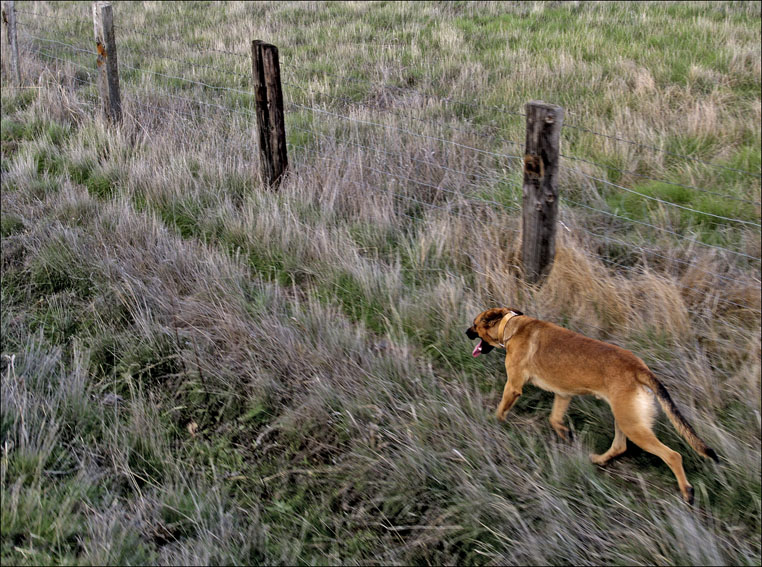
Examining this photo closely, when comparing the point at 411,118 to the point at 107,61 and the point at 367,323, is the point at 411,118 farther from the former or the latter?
the point at 367,323

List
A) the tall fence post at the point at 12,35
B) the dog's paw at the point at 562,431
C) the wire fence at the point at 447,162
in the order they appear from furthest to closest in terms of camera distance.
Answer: the tall fence post at the point at 12,35 → the wire fence at the point at 447,162 → the dog's paw at the point at 562,431

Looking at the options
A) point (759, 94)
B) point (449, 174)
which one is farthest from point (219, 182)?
point (759, 94)

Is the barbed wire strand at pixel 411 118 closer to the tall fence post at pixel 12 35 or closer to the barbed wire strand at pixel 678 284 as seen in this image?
the barbed wire strand at pixel 678 284

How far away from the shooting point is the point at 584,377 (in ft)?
10.3

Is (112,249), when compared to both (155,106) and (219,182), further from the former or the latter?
(155,106)

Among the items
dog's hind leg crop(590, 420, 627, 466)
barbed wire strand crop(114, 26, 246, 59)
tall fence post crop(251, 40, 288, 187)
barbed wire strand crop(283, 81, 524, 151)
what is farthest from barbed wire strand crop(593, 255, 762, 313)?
barbed wire strand crop(114, 26, 246, 59)

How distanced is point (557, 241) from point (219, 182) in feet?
11.1

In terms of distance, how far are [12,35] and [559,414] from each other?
400 inches

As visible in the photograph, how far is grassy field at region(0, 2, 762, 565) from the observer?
9.62ft

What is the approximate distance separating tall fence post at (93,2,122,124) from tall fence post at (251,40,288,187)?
2.55 meters

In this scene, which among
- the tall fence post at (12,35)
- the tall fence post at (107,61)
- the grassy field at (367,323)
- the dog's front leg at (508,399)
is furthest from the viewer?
the tall fence post at (12,35)

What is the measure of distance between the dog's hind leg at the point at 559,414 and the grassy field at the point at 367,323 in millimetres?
106

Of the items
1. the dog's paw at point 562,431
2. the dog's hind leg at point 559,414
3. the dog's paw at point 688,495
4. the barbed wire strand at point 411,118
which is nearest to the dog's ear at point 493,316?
the dog's hind leg at point 559,414

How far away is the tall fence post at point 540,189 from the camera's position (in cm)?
404
